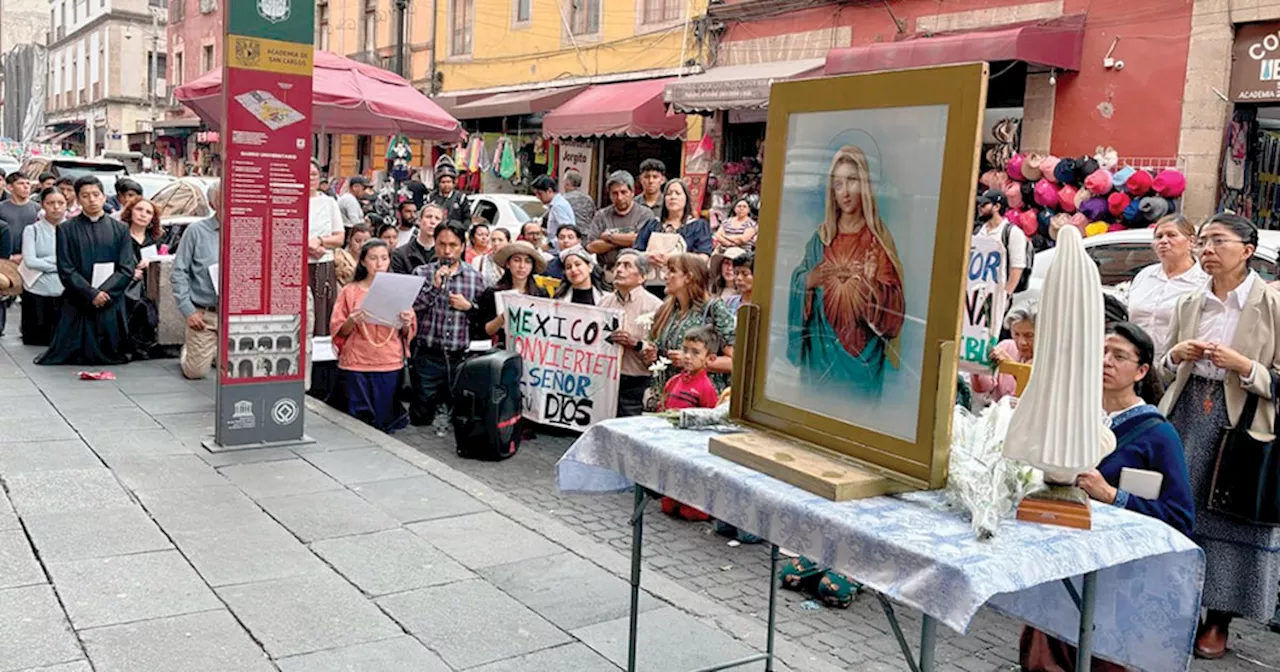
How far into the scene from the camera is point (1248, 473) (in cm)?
464

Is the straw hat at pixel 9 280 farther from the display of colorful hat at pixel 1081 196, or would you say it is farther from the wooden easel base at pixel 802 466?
the display of colorful hat at pixel 1081 196

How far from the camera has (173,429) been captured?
7.46m

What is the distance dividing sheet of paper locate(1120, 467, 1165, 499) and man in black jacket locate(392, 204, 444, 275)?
6741mm

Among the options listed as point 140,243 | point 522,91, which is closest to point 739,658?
point 140,243

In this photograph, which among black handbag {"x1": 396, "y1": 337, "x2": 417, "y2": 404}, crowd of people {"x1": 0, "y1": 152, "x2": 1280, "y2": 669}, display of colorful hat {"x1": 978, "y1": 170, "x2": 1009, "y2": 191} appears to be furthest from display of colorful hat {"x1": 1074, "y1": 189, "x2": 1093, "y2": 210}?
black handbag {"x1": 396, "y1": 337, "x2": 417, "y2": 404}

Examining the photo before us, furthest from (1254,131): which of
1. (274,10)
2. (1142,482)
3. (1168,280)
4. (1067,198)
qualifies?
(1142,482)

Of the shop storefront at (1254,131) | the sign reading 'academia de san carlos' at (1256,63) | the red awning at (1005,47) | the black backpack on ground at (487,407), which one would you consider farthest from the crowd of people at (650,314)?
the sign reading 'academia de san carlos' at (1256,63)

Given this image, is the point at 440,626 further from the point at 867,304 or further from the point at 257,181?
the point at 257,181

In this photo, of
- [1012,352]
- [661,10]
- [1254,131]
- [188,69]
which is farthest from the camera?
[188,69]

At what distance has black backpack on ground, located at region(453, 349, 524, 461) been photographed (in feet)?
24.8

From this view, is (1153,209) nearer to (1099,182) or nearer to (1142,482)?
(1099,182)

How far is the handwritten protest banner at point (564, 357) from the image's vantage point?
7.88 m

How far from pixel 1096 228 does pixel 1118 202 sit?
0.40 metres

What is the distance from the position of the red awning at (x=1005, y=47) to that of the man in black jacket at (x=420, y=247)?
5541 millimetres
